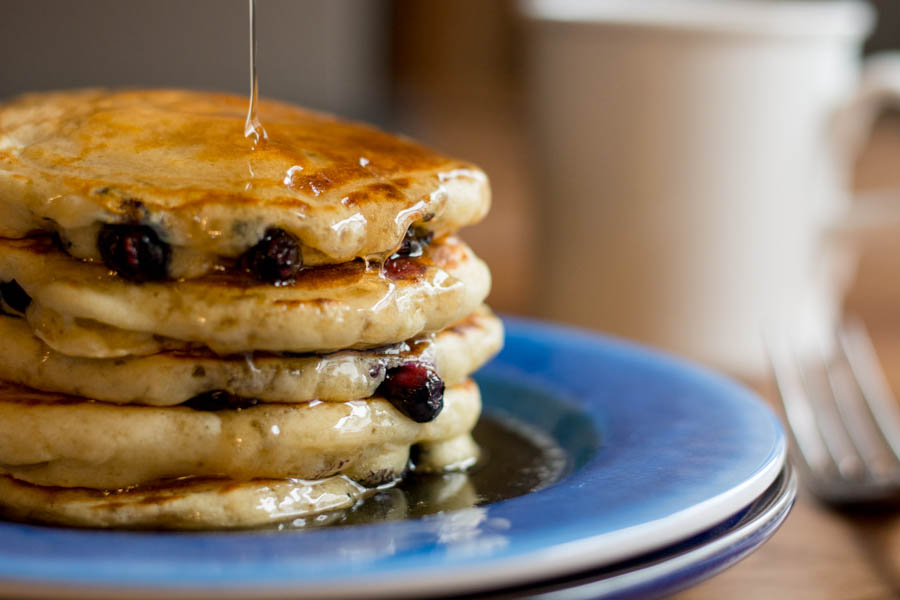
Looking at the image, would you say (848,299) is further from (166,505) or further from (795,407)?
(166,505)

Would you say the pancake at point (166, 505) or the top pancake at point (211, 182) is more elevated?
the top pancake at point (211, 182)

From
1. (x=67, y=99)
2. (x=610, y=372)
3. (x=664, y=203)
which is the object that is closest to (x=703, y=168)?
(x=664, y=203)

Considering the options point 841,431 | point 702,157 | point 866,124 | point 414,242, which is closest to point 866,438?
point 841,431

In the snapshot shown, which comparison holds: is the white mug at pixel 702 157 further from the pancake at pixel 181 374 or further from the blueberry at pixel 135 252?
the blueberry at pixel 135 252

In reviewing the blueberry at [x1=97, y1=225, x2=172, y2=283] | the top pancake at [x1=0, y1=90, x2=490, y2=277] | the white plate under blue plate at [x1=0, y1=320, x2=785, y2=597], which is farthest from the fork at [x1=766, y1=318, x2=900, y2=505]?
the blueberry at [x1=97, y1=225, x2=172, y2=283]

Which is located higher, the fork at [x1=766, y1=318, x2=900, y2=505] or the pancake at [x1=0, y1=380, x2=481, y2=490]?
the pancake at [x1=0, y1=380, x2=481, y2=490]

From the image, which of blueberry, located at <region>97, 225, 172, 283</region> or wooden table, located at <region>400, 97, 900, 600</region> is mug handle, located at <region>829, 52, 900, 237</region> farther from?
blueberry, located at <region>97, 225, 172, 283</region>

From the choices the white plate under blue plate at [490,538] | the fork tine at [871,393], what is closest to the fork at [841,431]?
the fork tine at [871,393]
